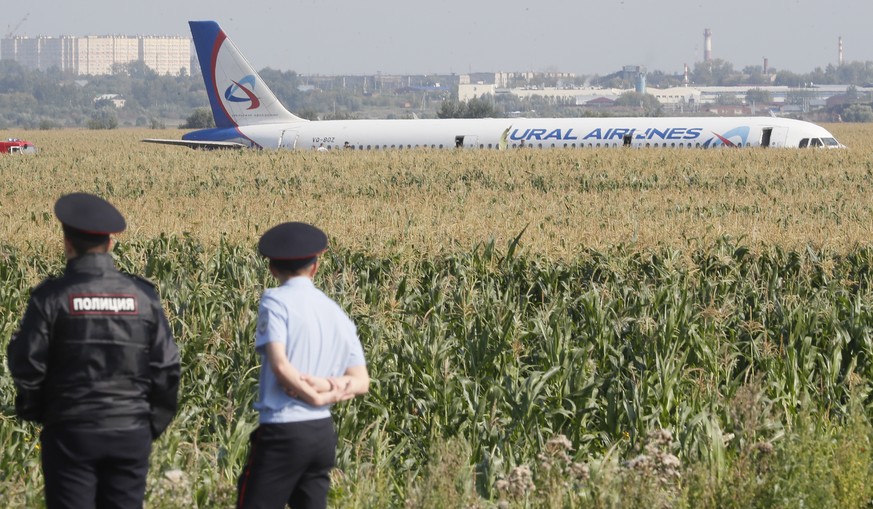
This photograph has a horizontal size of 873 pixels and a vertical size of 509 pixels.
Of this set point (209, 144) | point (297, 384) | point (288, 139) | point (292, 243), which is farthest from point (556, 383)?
point (209, 144)

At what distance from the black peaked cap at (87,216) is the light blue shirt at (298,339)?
954mm

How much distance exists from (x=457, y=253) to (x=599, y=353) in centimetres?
495

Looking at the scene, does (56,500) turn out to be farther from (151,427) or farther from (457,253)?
(457,253)

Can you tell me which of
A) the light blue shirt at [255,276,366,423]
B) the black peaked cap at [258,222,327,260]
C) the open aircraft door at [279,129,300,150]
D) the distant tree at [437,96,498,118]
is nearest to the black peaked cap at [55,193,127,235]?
the black peaked cap at [258,222,327,260]

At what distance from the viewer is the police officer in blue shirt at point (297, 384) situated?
689 centimetres

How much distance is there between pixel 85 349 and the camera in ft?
22.0

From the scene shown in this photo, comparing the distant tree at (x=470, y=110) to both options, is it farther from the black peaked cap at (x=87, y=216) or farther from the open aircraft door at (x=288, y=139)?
the black peaked cap at (x=87, y=216)

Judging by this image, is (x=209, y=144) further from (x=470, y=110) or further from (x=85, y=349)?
(x=470, y=110)

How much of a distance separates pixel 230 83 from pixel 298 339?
189 ft

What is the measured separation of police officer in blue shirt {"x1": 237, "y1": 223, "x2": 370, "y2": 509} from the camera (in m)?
6.89

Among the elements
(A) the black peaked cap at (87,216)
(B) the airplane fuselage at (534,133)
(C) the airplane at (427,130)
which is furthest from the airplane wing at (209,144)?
(A) the black peaked cap at (87,216)

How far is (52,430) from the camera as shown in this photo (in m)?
6.72

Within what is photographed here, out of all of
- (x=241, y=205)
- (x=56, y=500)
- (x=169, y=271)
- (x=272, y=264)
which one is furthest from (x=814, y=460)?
(x=241, y=205)

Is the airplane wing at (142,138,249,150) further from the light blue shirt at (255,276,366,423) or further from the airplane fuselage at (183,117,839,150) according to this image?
the light blue shirt at (255,276,366,423)
